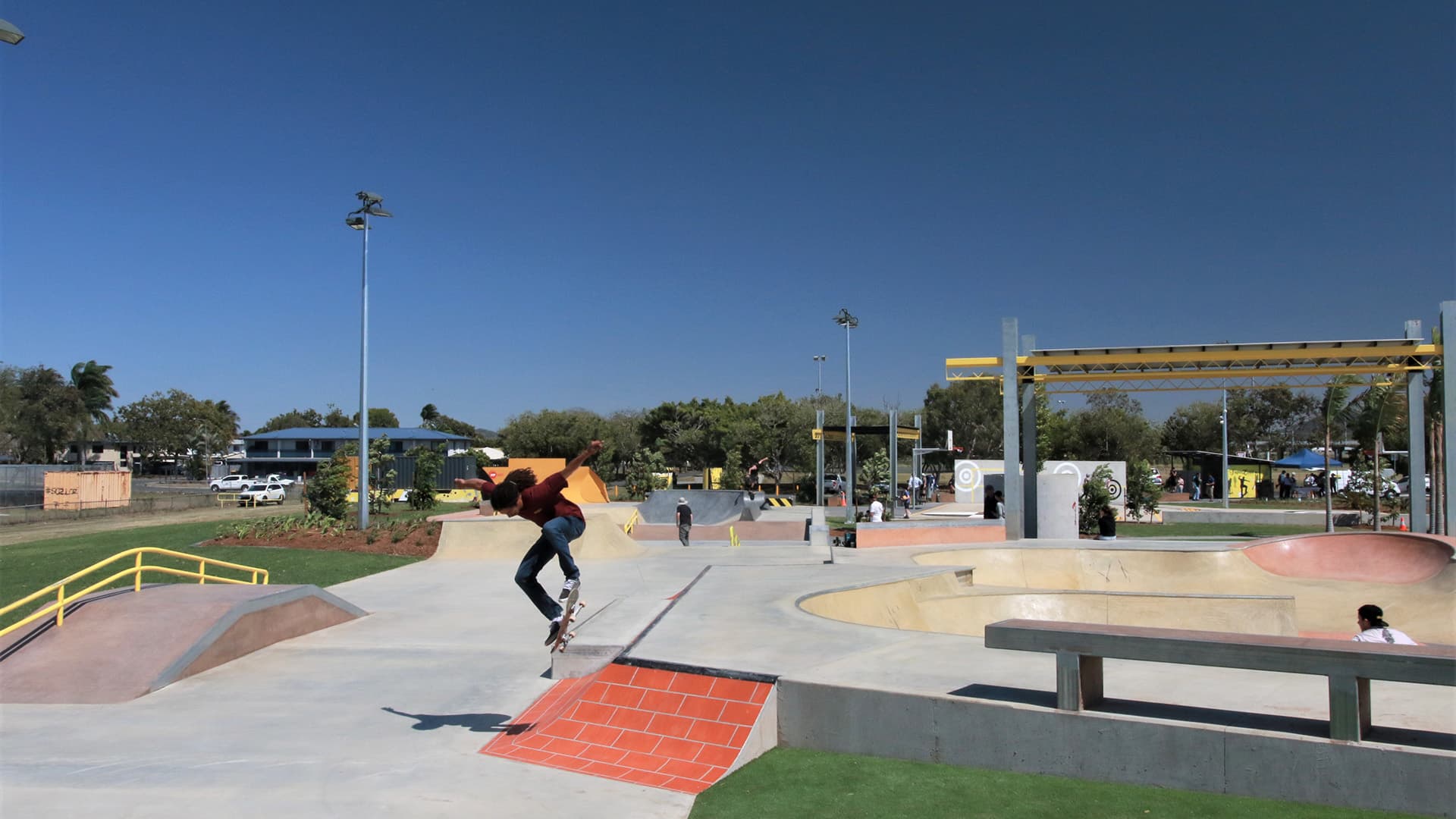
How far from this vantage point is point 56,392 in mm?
74125

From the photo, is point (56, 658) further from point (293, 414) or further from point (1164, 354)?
point (293, 414)

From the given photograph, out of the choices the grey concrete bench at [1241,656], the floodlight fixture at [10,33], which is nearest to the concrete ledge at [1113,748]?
the grey concrete bench at [1241,656]

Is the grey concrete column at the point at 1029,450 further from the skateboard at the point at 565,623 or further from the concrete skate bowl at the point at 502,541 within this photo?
the skateboard at the point at 565,623

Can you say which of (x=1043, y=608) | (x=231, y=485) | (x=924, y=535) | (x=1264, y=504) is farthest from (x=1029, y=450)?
(x=231, y=485)

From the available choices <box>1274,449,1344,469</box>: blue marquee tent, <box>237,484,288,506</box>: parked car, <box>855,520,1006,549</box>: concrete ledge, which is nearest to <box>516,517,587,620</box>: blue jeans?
<box>855,520,1006,549</box>: concrete ledge

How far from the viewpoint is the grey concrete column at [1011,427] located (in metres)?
21.5

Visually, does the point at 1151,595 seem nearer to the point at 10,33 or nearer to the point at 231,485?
the point at 10,33

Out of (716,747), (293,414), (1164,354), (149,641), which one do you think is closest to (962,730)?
(716,747)

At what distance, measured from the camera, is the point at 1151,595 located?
40.8 ft

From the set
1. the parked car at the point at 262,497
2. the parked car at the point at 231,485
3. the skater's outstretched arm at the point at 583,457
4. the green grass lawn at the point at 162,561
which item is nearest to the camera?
the skater's outstretched arm at the point at 583,457

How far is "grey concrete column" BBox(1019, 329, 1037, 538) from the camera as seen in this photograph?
72.3ft

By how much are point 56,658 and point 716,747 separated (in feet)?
21.1

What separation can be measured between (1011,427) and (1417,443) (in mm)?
10425

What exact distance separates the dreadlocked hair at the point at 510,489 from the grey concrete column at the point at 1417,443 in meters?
24.1
